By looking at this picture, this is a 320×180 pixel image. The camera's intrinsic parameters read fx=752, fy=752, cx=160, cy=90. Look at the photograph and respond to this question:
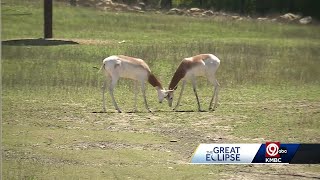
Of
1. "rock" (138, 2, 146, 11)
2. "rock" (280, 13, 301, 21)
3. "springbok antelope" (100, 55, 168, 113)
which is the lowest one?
"springbok antelope" (100, 55, 168, 113)

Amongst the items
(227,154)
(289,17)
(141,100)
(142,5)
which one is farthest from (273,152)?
(142,5)

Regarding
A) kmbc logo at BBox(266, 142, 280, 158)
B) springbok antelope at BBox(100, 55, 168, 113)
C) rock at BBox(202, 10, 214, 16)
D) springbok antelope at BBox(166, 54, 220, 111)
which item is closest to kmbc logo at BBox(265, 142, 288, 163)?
kmbc logo at BBox(266, 142, 280, 158)

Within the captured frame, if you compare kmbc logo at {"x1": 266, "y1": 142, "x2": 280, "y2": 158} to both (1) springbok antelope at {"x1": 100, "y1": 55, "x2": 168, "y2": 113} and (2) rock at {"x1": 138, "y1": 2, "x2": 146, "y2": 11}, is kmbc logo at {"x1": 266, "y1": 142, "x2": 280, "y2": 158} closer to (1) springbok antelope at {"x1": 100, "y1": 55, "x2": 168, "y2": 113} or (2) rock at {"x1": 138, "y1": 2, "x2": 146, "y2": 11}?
(1) springbok antelope at {"x1": 100, "y1": 55, "x2": 168, "y2": 113}

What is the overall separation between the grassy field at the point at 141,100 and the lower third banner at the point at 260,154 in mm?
103

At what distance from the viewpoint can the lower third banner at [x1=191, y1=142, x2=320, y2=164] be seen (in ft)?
27.6

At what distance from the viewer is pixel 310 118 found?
1127 centimetres

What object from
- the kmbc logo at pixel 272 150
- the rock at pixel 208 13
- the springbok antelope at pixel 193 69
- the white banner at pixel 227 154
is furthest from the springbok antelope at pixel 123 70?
the kmbc logo at pixel 272 150

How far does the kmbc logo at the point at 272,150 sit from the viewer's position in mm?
8359

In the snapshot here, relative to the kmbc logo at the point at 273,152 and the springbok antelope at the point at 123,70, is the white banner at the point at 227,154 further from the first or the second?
the springbok antelope at the point at 123,70

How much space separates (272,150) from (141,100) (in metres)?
4.88

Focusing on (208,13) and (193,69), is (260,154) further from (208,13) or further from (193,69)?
(208,13)

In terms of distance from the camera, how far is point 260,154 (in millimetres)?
8516

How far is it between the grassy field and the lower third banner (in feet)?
0.34

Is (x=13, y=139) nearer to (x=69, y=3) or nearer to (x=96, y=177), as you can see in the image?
(x=96, y=177)
